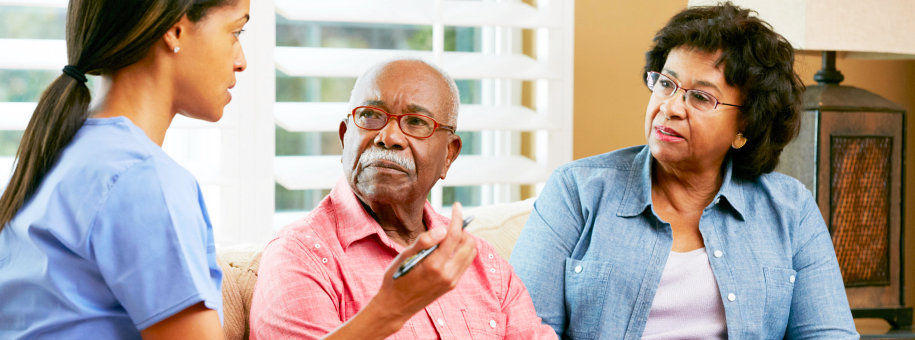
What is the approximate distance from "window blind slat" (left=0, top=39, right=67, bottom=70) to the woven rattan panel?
199 centimetres

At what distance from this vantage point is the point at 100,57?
1.04m

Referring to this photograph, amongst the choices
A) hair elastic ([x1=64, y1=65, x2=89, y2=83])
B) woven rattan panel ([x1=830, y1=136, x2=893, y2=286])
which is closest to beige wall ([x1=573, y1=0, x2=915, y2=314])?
woven rattan panel ([x1=830, y1=136, x2=893, y2=286])

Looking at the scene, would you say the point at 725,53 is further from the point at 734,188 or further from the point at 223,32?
the point at 223,32

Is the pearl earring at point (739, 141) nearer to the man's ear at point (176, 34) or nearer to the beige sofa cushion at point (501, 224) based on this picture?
the beige sofa cushion at point (501, 224)

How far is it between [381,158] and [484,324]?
359mm

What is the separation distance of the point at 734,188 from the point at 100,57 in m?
1.39

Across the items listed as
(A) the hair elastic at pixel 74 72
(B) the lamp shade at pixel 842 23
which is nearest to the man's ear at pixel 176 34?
(A) the hair elastic at pixel 74 72

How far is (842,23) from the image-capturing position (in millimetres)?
2285

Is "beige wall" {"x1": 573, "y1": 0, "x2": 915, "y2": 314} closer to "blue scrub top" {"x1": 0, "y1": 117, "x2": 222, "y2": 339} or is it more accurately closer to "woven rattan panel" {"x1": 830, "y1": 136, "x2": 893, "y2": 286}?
"woven rattan panel" {"x1": 830, "y1": 136, "x2": 893, "y2": 286}

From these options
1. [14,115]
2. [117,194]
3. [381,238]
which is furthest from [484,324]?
[14,115]

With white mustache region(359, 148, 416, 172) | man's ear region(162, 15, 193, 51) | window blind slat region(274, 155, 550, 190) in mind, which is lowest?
window blind slat region(274, 155, 550, 190)

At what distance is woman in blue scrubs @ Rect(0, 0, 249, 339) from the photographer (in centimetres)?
97

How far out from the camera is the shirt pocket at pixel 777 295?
1848 millimetres

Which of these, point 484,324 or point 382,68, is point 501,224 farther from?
point 382,68
